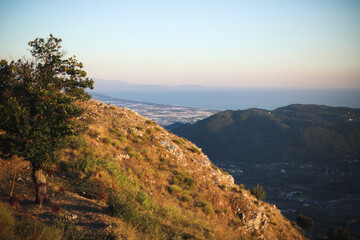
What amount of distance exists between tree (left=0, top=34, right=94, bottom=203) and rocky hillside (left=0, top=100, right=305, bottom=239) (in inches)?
59.7

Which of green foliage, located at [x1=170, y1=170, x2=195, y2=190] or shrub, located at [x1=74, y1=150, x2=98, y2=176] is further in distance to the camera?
green foliage, located at [x1=170, y1=170, x2=195, y2=190]

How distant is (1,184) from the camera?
9.26 meters

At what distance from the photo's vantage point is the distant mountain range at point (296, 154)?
68544 millimetres

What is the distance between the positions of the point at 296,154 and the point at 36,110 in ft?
405

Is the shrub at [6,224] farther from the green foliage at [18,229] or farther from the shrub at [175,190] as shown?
the shrub at [175,190]

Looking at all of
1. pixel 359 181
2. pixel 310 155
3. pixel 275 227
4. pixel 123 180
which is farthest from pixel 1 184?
pixel 310 155

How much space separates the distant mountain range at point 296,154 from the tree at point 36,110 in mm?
61620

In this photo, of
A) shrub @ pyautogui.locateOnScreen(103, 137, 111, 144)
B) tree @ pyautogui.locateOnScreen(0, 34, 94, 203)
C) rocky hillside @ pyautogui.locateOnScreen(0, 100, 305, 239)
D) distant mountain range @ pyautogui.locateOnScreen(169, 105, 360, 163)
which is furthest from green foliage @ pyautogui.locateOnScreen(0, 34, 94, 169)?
distant mountain range @ pyautogui.locateOnScreen(169, 105, 360, 163)


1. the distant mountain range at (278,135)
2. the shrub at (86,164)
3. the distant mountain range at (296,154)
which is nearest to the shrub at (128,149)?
the shrub at (86,164)

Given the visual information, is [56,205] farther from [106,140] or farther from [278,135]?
[278,135]

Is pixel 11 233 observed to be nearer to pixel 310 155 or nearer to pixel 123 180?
pixel 123 180

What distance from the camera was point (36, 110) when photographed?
830cm

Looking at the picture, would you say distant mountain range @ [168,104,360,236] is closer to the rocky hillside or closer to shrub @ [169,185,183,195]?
the rocky hillside

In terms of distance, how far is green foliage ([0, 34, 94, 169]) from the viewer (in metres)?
7.60
